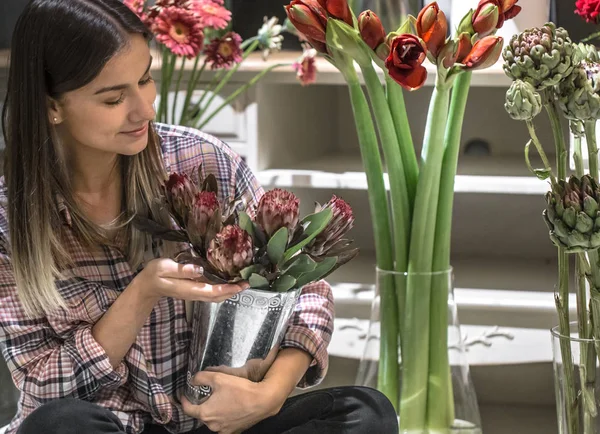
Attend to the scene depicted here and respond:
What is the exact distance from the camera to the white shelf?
1.67 meters

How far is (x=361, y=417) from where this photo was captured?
1232 mm

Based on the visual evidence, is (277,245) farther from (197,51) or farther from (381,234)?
(197,51)

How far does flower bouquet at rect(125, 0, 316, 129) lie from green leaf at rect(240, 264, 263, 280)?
598 mm

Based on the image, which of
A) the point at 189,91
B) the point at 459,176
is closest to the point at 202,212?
Answer: the point at 189,91

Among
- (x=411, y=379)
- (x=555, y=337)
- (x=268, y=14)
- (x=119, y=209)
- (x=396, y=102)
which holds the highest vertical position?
(x=268, y=14)

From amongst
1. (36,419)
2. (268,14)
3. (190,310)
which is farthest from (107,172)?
(268,14)

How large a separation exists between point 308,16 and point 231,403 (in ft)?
1.64

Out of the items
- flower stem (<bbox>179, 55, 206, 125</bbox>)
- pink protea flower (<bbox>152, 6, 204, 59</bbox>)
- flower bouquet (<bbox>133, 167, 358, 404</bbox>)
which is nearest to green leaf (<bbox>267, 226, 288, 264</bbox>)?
flower bouquet (<bbox>133, 167, 358, 404</bbox>)

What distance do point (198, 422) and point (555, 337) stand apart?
18.9 inches

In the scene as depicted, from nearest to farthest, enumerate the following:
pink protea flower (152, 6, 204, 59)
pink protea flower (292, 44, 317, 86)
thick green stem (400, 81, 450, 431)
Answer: thick green stem (400, 81, 450, 431)
pink protea flower (152, 6, 204, 59)
pink protea flower (292, 44, 317, 86)

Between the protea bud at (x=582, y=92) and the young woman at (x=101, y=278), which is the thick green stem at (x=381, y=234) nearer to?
the young woman at (x=101, y=278)

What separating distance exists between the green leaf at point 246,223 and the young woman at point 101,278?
96 millimetres

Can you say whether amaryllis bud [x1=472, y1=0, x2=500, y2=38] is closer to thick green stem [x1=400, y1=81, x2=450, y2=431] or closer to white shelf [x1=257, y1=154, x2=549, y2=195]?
thick green stem [x1=400, y1=81, x2=450, y2=431]

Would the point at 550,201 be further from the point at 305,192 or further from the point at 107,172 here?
the point at 305,192
